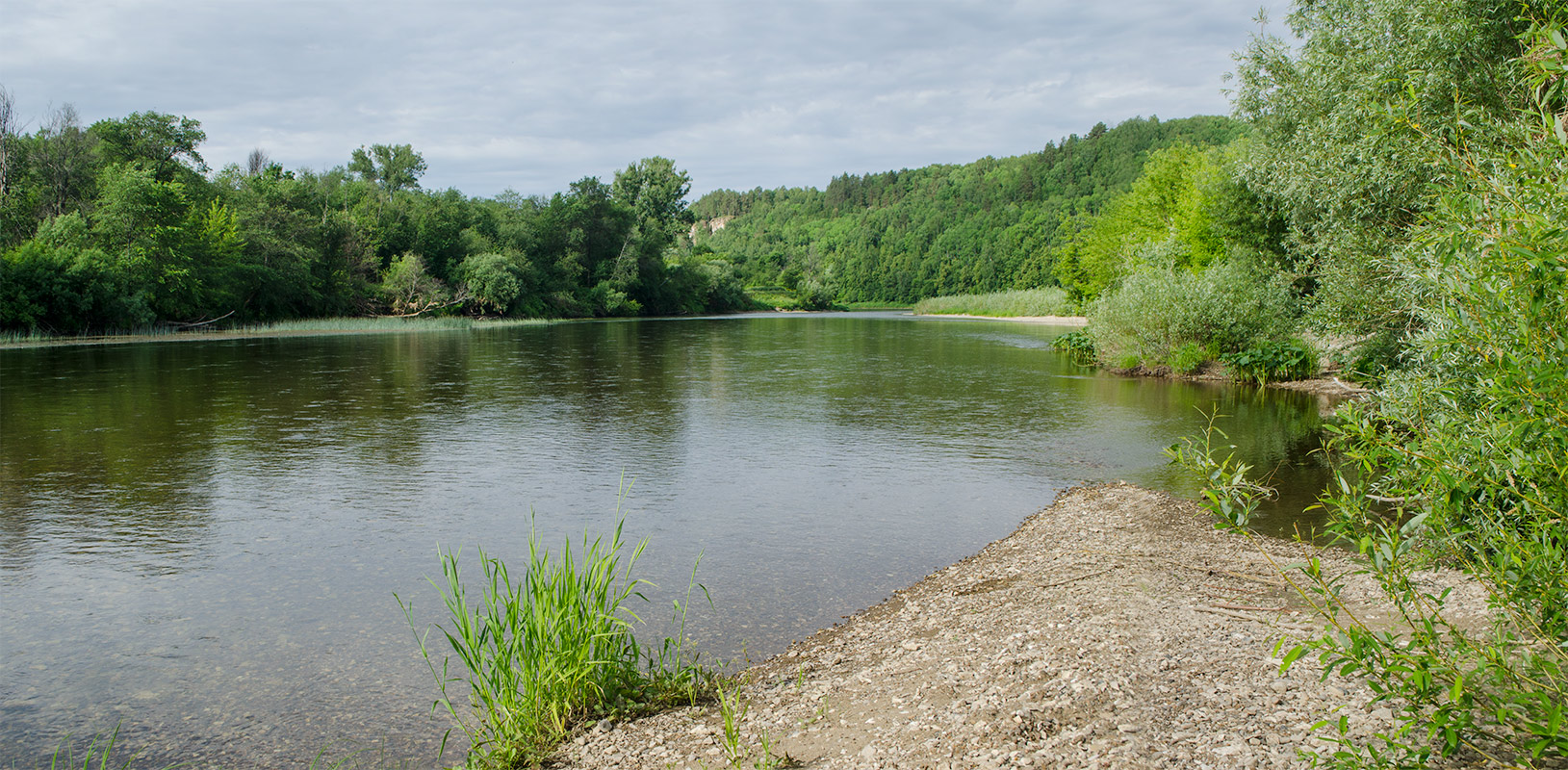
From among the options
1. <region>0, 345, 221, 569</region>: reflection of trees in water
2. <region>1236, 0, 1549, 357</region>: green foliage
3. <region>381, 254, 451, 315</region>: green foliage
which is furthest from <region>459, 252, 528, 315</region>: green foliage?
<region>1236, 0, 1549, 357</region>: green foliage

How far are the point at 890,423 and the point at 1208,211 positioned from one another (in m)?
15.6

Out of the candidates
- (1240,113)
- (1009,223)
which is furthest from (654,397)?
(1009,223)

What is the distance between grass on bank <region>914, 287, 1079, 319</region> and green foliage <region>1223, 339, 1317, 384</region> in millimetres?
41004

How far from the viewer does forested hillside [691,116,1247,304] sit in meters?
122

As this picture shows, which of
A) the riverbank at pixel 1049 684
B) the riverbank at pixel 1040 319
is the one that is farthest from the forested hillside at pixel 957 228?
the riverbank at pixel 1049 684

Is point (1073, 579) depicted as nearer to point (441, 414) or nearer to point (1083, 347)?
point (441, 414)

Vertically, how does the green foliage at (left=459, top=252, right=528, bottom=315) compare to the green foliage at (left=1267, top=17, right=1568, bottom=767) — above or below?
above

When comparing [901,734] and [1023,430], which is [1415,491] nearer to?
[901,734]

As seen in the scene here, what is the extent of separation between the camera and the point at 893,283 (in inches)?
5915

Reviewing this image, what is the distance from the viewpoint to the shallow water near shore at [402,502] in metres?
5.51

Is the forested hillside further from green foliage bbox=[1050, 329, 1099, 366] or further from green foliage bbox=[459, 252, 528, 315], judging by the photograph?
green foliage bbox=[1050, 329, 1099, 366]

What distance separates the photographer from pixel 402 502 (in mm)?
10219

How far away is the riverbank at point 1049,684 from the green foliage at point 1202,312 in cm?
1804

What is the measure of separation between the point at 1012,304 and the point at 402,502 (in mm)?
77063
